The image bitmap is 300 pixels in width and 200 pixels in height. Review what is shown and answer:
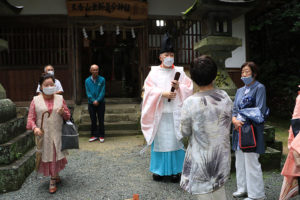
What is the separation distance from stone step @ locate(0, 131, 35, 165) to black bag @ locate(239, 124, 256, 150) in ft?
10.9

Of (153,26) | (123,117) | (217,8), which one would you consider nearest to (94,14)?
(153,26)

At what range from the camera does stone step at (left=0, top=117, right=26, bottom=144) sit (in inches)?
152

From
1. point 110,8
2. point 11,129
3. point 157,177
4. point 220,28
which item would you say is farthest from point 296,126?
point 110,8

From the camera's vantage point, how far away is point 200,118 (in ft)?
6.97

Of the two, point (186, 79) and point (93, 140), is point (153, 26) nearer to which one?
point (93, 140)

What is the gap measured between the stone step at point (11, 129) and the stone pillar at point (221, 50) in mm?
3640

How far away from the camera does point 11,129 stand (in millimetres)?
4137

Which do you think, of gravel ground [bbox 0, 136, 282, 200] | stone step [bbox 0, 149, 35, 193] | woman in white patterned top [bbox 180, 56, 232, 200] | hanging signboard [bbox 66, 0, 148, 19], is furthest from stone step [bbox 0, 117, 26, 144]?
hanging signboard [bbox 66, 0, 148, 19]

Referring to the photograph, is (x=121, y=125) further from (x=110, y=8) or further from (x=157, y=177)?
(x=110, y=8)

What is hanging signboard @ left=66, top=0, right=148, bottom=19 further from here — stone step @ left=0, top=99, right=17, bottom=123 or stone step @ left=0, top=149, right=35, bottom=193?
stone step @ left=0, top=149, right=35, bottom=193

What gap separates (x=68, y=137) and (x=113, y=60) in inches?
398

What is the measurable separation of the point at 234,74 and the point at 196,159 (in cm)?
788

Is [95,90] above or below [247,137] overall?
above

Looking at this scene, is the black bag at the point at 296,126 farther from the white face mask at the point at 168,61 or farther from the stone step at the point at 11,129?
the stone step at the point at 11,129
